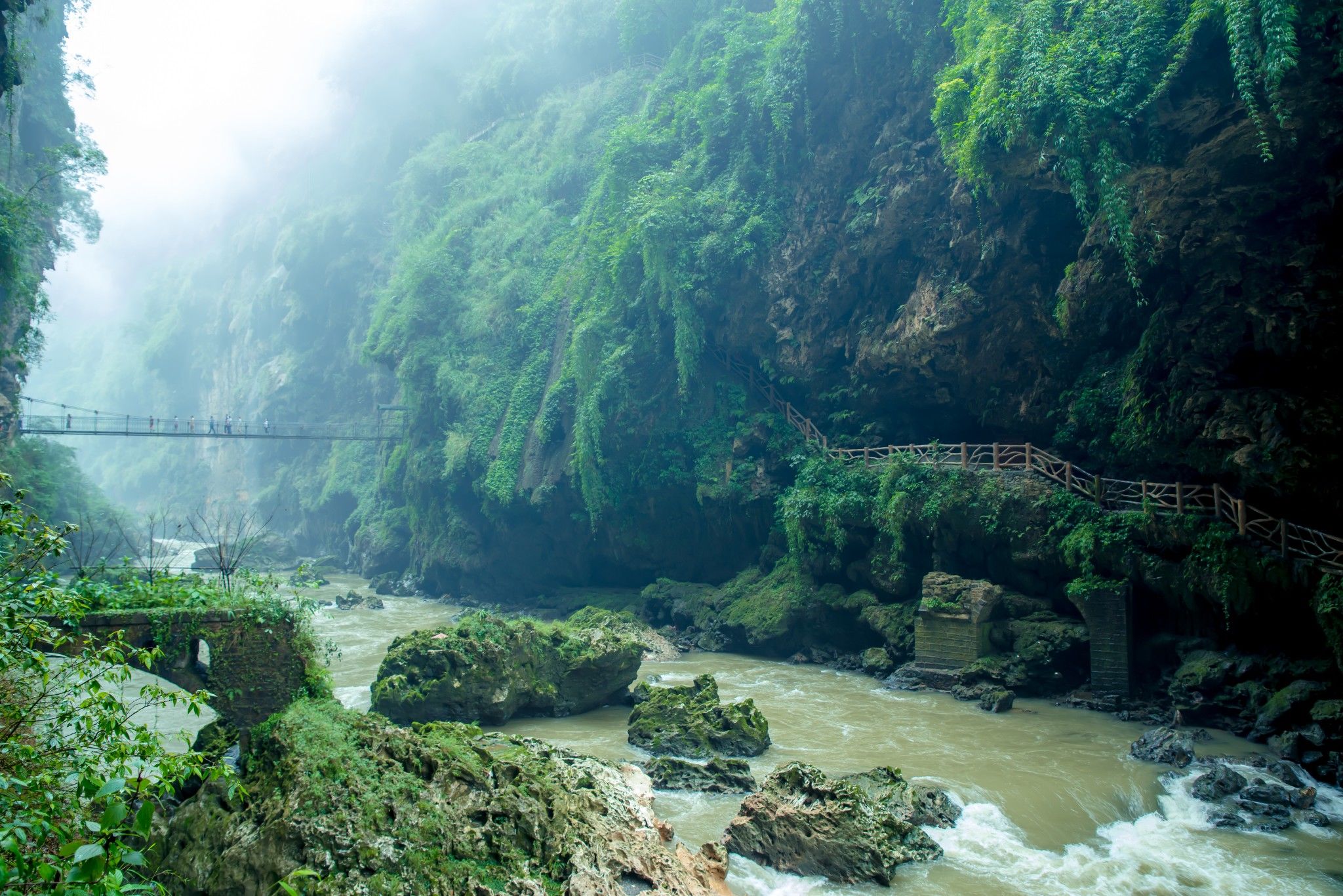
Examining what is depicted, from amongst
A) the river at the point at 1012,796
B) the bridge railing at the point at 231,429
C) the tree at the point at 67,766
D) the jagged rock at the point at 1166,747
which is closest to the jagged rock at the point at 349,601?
the bridge railing at the point at 231,429

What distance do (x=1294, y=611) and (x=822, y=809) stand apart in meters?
9.12

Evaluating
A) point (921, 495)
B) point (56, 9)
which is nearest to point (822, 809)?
point (921, 495)

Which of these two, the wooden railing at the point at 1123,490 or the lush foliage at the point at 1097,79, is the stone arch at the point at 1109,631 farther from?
the lush foliage at the point at 1097,79

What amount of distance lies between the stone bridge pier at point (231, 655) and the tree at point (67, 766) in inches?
192

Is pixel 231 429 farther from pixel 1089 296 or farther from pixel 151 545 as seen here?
pixel 1089 296

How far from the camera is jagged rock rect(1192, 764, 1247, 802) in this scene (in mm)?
10109

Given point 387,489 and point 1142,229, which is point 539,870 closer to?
point 1142,229

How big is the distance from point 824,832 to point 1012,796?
11.1ft

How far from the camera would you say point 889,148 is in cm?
2112

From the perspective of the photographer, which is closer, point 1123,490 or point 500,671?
point 500,671

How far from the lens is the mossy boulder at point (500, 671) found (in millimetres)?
13531

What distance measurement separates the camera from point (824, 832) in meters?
8.52

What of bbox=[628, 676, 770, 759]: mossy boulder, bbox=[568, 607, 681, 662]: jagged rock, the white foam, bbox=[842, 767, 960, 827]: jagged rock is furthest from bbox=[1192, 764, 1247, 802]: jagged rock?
bbox=[568, 607, 681, 662]: jagged rock

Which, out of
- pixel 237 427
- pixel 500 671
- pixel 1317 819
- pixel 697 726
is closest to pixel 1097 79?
pixel 1317 819
